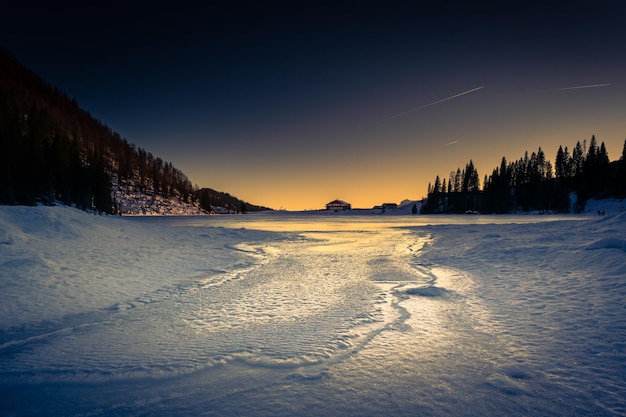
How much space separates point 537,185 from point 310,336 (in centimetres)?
11935

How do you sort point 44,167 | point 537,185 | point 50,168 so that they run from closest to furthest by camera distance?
point 44,167, point 50,168, point 537,185

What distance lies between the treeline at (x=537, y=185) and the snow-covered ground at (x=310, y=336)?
10505cm

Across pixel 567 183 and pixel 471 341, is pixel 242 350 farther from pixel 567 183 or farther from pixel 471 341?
pixel 567 183

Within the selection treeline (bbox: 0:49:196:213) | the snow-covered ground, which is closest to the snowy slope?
the snow-covered ground

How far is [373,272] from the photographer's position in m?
10.8

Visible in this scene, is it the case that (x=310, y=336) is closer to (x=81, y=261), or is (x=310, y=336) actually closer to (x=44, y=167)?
(x=81, y=261)

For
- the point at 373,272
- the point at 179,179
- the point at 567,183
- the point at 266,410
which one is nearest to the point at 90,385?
the point at 266,410

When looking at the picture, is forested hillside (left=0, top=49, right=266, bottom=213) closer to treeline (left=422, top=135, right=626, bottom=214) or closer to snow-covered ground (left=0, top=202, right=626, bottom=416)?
snow-covered ground (left=0, top=202, right=626, bottom=416)

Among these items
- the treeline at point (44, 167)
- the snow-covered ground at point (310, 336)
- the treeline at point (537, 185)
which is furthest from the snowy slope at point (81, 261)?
the treeline at point (537, 185)

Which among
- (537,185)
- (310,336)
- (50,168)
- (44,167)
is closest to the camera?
(310,336)

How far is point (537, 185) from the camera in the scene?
321 feet

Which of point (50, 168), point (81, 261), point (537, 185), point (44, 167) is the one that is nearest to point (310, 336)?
point (81, 261)

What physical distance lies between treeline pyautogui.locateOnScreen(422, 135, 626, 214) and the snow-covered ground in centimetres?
10505

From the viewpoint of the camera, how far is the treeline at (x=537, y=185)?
90812 millimetres
